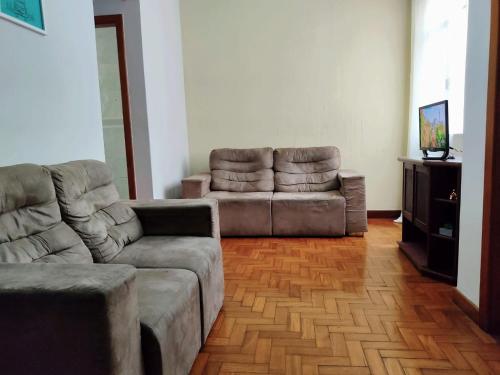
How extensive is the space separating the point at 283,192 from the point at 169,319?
3005 millimetres

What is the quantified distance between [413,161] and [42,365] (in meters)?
2.74

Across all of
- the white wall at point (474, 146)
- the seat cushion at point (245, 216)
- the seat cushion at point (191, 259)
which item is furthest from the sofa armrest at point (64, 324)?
the seat cushion at point (245, 216)

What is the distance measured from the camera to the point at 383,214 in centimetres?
475

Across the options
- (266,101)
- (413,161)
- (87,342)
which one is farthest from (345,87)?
(87,342)

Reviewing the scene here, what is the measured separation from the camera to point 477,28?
204 cm

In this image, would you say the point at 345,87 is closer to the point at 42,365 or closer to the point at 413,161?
the point at 413,161

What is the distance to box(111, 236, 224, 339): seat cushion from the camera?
73.6 inches

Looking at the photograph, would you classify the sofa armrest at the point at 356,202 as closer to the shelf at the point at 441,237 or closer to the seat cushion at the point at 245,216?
the seat cushion at the point at 245,216

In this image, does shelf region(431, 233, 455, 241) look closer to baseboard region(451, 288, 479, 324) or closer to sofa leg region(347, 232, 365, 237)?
baseboard region(451, 288, 479, 324)

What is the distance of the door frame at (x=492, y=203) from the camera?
1857mm

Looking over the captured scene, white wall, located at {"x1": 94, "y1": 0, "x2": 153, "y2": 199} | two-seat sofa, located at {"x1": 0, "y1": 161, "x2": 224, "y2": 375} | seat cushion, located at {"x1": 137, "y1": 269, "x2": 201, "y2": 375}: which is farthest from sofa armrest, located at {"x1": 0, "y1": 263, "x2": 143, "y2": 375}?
white wall, located at {"x1": 94, "y1": 0, "x2": 153, "y2": 199}

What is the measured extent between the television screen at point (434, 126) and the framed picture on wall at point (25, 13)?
100 inches

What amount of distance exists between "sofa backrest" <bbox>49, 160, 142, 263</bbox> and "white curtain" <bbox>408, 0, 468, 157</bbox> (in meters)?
2.85

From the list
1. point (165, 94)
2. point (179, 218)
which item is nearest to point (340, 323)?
point (179, 218)
